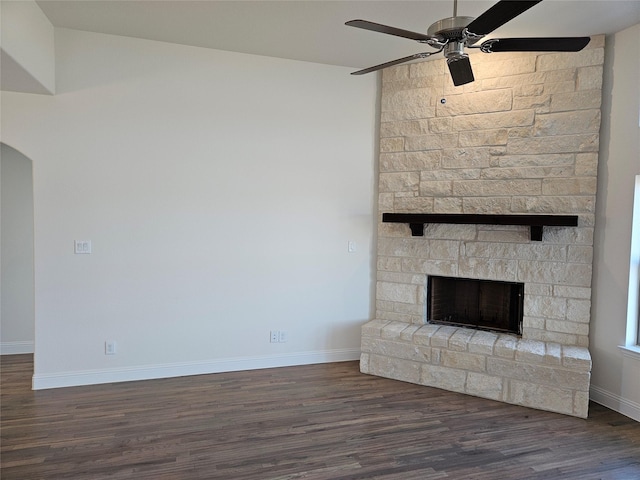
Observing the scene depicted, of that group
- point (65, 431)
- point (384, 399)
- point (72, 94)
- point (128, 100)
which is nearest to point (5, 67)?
point (72, 94)

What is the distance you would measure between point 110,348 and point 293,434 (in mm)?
1899

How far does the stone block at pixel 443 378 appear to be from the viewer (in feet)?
11.9

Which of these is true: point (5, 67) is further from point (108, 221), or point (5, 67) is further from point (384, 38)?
point (384, 38)

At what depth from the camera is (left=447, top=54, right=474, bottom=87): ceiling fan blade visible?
247cm

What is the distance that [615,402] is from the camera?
10.9 feet

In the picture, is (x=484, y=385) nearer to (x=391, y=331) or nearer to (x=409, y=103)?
(x=391, y=331)

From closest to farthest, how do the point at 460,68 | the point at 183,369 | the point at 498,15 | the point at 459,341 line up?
the point at 498,15 < the point at 460,68 < the point at 459,341 < the point at 183,369

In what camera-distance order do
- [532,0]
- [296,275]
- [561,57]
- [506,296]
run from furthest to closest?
[296,275] < [506,296] < [561,57] < [532,0]

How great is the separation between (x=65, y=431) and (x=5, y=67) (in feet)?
8.17

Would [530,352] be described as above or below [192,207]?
below

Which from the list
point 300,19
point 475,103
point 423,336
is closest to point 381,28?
point 300,19

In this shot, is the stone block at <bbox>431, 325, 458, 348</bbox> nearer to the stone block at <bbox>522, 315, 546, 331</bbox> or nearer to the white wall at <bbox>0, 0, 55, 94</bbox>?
the stone block at <bbox>522, 315, 546, 331</bbox>

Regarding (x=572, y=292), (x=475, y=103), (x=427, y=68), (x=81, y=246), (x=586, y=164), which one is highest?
(x=427, y=68)

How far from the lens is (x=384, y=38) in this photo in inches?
138
